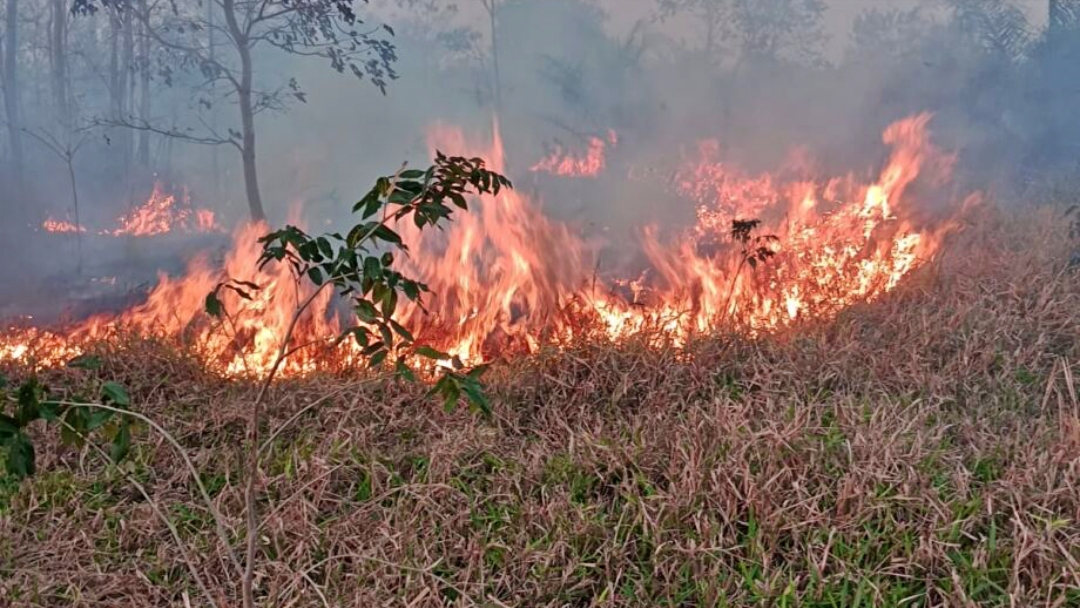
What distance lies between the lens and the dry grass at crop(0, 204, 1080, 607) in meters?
2.28

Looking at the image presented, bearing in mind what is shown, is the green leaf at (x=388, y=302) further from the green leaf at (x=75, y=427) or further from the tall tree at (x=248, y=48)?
the tall tree at (x=248, y=48)

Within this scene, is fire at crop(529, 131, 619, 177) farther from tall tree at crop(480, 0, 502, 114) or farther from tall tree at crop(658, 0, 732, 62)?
tall tree at crop(658, 0, 732, 62)

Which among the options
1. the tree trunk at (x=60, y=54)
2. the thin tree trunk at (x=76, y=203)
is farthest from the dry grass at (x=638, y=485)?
the tree trunk at (x=60, y=54)

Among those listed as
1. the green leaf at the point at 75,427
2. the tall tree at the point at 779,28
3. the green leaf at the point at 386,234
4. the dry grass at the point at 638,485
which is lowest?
the dry grass at the point at 638,485

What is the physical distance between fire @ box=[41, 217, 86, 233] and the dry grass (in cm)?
277

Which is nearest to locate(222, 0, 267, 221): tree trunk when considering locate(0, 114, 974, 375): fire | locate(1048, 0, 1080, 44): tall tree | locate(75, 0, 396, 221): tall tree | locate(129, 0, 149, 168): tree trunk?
locate(75, 0, 396, 221): tall tree

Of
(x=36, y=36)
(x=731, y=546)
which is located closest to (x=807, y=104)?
(x=731, y=546)

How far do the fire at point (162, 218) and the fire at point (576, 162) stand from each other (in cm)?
271

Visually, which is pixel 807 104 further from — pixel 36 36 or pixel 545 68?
pixel 36 36

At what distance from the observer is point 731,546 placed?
2.37 metres

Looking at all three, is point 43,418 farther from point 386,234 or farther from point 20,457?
point 386,234

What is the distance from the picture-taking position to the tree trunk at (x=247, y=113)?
5535 millimetres

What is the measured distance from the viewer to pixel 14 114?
612 centimetres

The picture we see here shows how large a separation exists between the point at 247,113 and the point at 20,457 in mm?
4807
